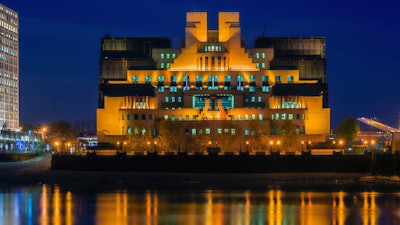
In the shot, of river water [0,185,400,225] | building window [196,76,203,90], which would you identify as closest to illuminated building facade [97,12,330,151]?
building window [196,76,203,90]

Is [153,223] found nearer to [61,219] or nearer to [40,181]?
[61,219]

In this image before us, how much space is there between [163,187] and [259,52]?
102 metres

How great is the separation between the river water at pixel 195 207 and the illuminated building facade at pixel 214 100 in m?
81.3

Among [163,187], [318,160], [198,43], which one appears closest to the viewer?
[163,187]

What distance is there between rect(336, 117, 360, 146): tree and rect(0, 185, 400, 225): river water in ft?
372

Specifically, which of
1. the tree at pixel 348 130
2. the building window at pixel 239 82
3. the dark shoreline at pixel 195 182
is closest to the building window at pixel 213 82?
the building window at pixel 239 82

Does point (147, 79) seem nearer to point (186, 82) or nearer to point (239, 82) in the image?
point (186, 82)

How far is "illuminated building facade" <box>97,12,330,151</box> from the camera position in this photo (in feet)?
Answer: 540

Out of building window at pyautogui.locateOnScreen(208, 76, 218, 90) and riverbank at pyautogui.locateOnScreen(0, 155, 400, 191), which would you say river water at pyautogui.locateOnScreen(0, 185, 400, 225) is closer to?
riverbank at pyautogui.locateOnScreen(0, 155, 400, 191)

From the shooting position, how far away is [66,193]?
79.8 meters

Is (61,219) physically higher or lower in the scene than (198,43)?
lower

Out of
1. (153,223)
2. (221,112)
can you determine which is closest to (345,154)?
(221,112)

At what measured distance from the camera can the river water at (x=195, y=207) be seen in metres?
58.2

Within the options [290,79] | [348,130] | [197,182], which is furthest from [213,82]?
[197,182]
